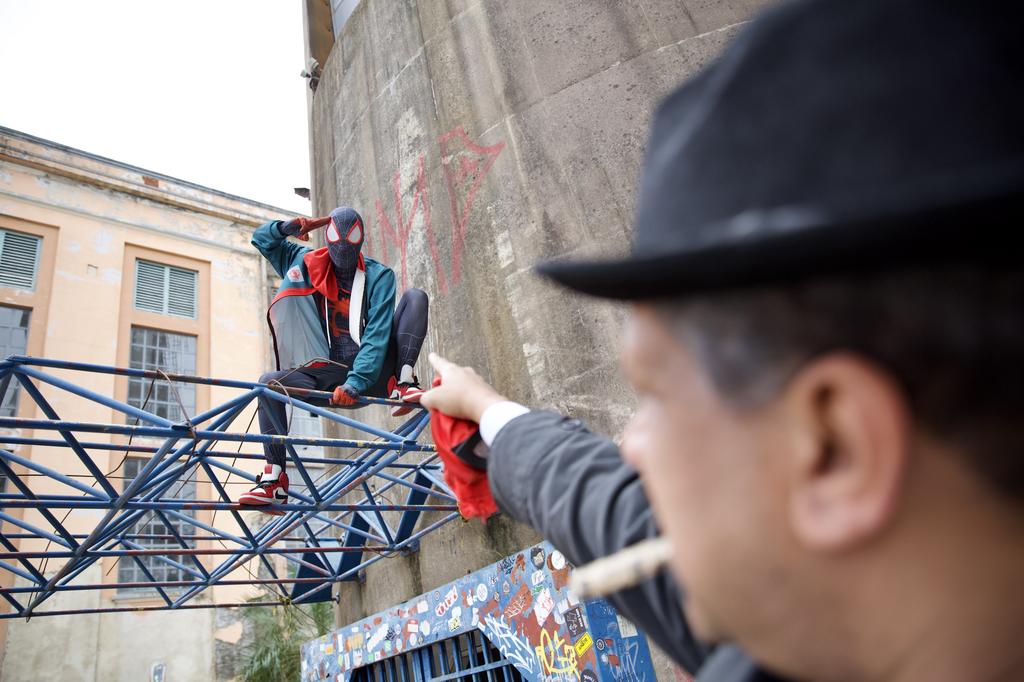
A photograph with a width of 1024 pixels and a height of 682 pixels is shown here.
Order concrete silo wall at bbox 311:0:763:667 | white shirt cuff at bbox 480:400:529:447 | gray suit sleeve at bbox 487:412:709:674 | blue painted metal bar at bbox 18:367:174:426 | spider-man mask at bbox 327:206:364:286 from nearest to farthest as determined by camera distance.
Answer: gray suit sleeve at bbox 487:412:709:674, white shirt cuff at bbox 480:400:529:447, blue painted metal bar at bbox 18:367:174:426, concrete silo wall at bbox 311:0:763:667, spider-man mask at bbox 327:206:364:286

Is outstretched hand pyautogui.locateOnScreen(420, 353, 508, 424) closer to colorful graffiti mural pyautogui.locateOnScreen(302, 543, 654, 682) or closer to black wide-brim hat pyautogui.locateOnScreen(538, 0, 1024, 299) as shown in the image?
black wide-brim hat pyautogui.locateOnScreen(538, 0, 1024, 299)

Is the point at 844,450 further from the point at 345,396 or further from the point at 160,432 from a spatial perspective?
the point at 345,396

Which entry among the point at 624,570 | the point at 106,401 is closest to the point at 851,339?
the point at 624,570

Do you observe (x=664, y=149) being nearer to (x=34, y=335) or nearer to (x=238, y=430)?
(x=238, y=430)

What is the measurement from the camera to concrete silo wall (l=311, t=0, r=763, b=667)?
5953mm

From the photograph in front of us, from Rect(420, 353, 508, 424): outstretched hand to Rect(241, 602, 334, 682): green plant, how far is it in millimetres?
14905

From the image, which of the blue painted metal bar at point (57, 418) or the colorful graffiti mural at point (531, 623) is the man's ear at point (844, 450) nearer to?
the colorful graffiti mural at point (531, 623)

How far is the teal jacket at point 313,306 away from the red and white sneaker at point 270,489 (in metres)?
0.90

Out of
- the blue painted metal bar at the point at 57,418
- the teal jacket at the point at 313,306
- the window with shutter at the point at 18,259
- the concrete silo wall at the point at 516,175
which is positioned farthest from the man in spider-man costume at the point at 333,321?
the window with shutter at the point at 18,259

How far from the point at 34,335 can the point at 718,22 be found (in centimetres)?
1728

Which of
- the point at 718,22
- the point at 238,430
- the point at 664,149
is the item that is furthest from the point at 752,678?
the point at 238,430

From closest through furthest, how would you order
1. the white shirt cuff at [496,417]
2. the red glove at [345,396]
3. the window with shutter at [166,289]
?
the white shirt cuff at [496,417], the red glove at [345,396], the window with shutter at [166,289]

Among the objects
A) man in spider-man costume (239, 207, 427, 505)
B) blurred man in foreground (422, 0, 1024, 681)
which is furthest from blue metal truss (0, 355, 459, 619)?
blurred man in foreground (422, 0, 1024, 681)

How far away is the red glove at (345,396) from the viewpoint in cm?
557
